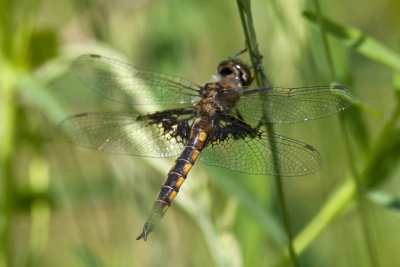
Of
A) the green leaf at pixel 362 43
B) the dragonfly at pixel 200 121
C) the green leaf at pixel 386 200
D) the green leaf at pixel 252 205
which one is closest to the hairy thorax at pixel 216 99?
the dragonfly at pixel 200 121

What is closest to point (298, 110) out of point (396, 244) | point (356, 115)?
point (356, 115)

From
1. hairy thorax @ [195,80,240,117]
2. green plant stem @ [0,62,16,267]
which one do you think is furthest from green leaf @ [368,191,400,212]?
green plant stem @ [0,62,16,267]

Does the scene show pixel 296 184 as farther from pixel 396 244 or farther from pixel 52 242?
pixel 52 242

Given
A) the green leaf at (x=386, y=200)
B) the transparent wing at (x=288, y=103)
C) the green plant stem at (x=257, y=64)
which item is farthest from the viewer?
the green leaf at (x=386, y=200)

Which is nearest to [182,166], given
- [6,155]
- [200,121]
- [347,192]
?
[200,121]

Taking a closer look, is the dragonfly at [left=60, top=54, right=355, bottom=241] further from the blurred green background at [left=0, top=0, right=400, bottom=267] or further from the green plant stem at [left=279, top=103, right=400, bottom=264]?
the green plant stem at [left=279, top=103, right=400, bottom=264]

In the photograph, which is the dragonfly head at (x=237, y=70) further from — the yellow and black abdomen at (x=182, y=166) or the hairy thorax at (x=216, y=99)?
the yellow and black abdomen at (x=182, y=166)
